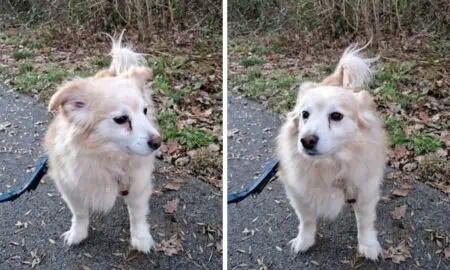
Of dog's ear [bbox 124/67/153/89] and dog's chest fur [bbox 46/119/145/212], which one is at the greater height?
dog's ear [bbox 124/67/153/89]

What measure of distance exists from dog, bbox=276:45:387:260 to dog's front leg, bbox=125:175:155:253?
35cm

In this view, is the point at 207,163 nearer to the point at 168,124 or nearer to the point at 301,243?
the point at 168,124

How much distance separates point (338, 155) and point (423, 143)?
226 millimetres

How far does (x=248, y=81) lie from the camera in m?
1.39

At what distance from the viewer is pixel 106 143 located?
4.03 ft

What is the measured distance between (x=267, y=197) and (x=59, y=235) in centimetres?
53

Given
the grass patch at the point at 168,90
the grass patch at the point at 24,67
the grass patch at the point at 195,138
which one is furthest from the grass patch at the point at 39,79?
the grass patch at the point at 195,138

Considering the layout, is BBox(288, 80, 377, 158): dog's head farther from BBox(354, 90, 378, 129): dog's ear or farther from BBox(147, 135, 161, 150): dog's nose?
BBox(147, 135, 161, 150): dog's nose

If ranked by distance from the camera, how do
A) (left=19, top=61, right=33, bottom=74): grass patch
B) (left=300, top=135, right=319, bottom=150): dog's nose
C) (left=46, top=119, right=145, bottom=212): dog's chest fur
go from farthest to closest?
(left=19, top=61, right=33, bottom=74): grass patch
(left=46, top=119, right=145, bottom=212): dog's chest fur
(left=300, top=135, right=319, bottom=150): dog's nose

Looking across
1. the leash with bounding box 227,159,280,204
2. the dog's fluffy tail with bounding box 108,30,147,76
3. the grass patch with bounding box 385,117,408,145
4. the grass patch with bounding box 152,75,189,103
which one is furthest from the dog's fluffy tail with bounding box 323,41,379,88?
the dog's fluffy tail with bounding box 108,30,147,76

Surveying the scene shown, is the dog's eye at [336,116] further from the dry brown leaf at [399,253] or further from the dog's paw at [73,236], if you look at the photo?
the dog's paw at [73,236]

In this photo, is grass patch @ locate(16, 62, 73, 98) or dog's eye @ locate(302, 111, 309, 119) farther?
grass patch @ locate(16, 62, 73, 98)

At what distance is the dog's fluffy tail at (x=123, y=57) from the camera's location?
1370 millimetres

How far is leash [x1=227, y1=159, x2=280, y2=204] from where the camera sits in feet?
4.47
